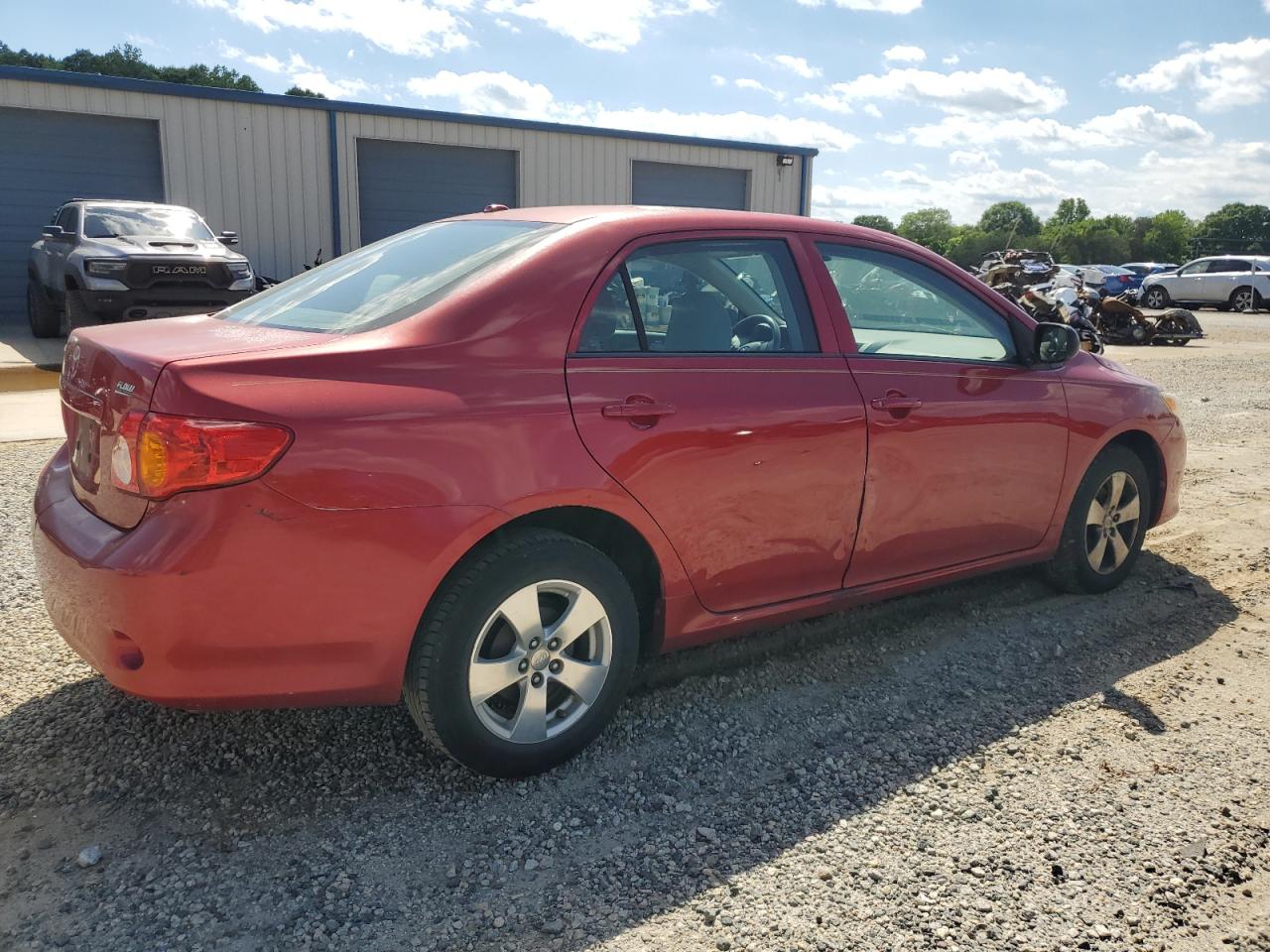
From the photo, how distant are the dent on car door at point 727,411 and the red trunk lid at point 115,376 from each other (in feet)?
2.80

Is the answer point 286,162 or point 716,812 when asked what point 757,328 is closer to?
point 716,812

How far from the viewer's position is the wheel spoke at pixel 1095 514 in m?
4.41

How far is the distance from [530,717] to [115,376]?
1.41 m

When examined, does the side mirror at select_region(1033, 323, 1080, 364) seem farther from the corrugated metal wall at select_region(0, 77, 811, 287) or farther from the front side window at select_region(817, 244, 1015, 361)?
the corrugated metal wall at select_region(0, 77, 811, 287)

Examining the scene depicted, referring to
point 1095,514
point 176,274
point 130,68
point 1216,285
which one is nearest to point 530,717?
point 1095,514

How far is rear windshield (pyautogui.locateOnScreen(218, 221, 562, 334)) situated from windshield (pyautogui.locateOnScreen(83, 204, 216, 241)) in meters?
9.87

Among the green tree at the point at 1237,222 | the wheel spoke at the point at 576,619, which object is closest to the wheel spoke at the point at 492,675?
the wheel spoke at the point at 576,619

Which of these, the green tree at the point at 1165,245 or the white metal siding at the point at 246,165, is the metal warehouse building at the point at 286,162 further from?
the green tree at the point at 1165,245

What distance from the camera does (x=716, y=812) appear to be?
2809 millimetres

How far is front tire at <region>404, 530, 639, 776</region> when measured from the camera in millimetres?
2686

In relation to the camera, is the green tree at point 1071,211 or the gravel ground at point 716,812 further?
the green tree at point 1071,211

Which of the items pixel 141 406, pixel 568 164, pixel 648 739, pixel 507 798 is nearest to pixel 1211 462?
pixel 648 739

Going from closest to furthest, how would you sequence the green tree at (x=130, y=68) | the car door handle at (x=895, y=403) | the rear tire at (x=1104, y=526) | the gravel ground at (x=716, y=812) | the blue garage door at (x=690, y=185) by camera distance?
the gravel ground at (x=716, y=812) < the car door handle at (x=895, y=403) < the rear tire at (x=1104, y=526) < the blue garage door at (x=690, y=185) < the green tree at (x=130, y=68)

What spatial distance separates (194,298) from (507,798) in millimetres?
10074
